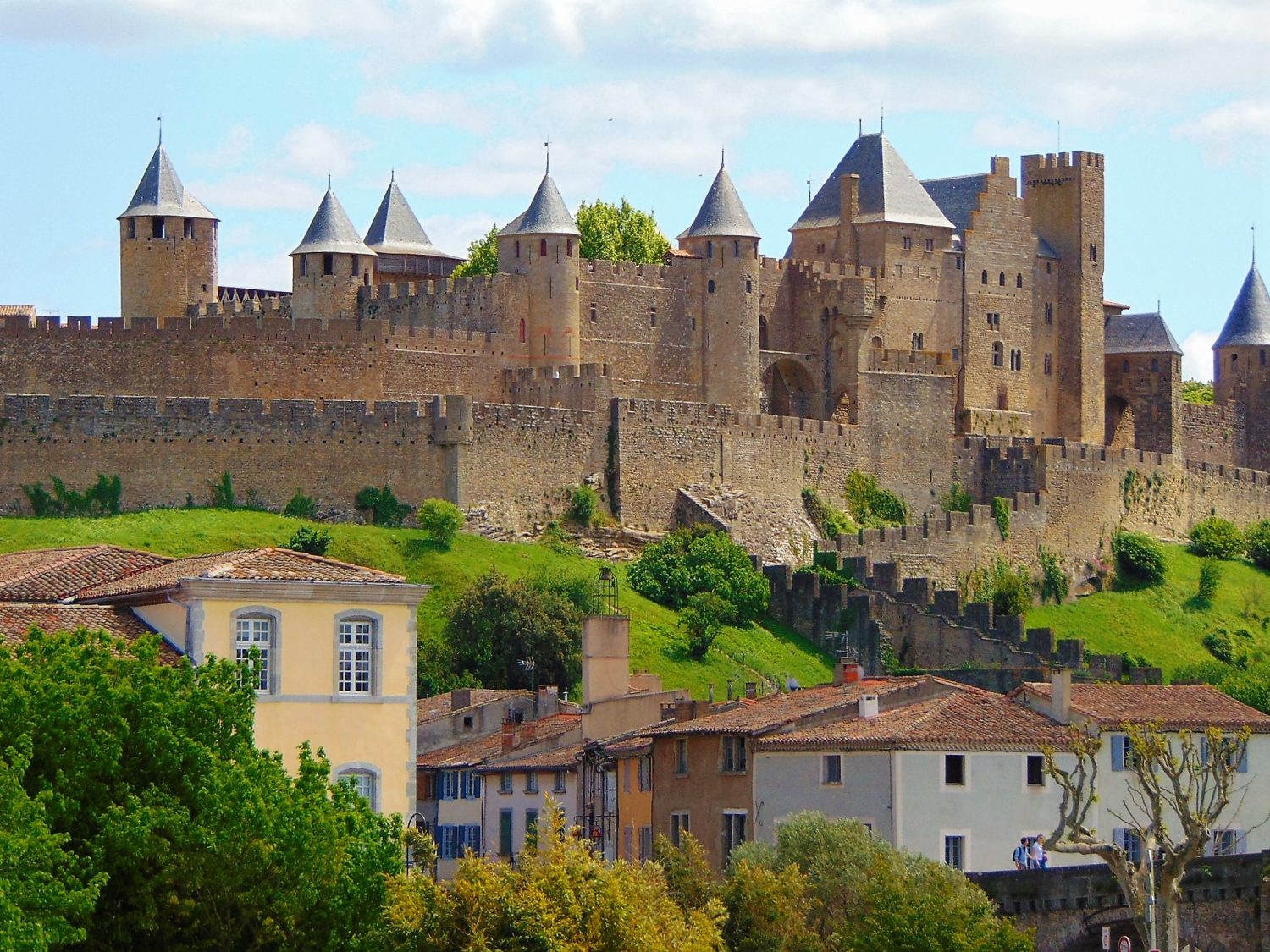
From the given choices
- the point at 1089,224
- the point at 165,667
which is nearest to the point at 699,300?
the point at 1089,224

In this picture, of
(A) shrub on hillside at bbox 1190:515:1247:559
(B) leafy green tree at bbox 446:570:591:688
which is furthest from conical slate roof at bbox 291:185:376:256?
(A) shrub on hillside at bbox 1190:515:1247:559

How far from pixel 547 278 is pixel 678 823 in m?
40.6

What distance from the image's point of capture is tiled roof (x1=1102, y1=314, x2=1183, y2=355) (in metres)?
117

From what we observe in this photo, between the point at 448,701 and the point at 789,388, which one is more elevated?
the point at 789,388

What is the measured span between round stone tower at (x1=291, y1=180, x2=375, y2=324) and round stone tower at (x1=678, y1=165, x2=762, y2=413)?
404 inches

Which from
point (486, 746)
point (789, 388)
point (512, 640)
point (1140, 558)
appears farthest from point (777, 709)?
point (1140, 558)

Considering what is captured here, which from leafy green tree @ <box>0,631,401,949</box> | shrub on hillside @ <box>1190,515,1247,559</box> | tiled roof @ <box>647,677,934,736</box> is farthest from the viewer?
shrub on hillside @ <box>1190,515,1247,559</box>

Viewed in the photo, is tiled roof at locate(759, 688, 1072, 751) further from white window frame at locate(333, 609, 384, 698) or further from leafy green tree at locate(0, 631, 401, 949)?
leafy green tree at locate(0, 631, 401, 949)

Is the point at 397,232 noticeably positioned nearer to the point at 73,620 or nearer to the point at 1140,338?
the point at 1140,338

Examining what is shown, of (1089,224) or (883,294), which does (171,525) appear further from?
(1089,224)

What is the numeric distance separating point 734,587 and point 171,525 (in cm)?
1516

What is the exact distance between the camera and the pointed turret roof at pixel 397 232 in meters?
105

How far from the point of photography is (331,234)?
9819 cm

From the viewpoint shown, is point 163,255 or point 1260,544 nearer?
point 163,255
